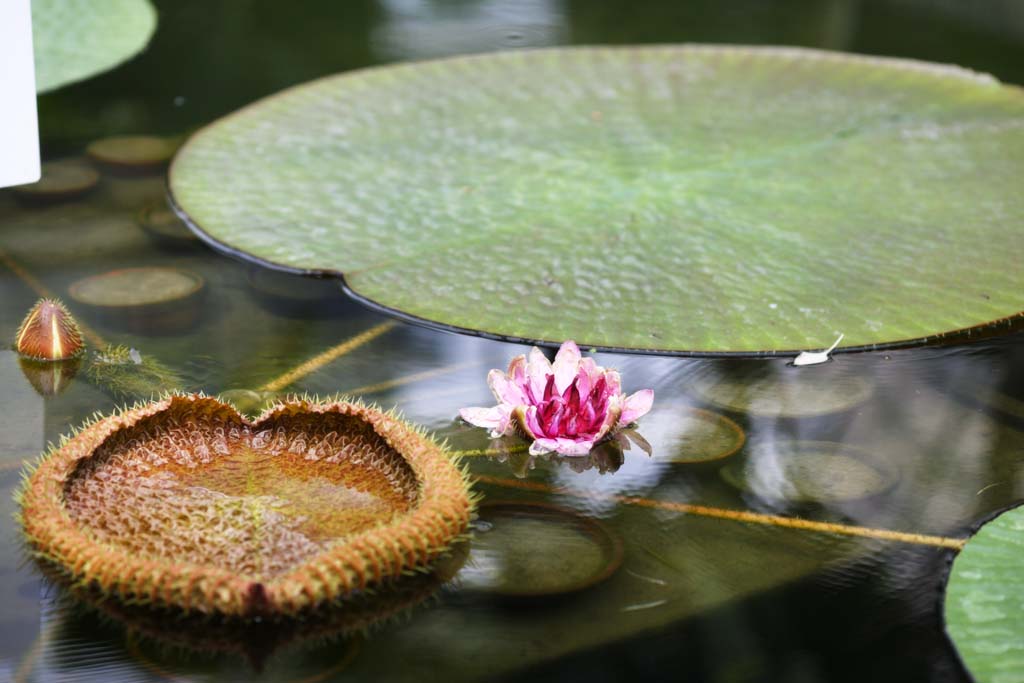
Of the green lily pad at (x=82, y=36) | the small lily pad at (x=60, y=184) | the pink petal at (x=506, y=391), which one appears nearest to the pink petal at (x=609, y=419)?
the pink petal at (x=506, y=391)

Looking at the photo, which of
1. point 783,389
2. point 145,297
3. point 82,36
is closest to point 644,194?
point 783,389

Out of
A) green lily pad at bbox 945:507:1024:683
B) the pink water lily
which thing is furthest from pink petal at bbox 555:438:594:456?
green lily pad at bbox 945:507:1024:683

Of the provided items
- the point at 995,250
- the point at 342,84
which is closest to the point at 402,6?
the point at 342,84

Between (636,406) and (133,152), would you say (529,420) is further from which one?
(133,152)

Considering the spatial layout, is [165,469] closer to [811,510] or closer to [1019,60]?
[811,510]

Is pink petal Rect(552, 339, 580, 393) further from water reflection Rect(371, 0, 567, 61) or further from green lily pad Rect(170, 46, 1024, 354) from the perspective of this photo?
water reflection Rect(371, 0, 567, 61)

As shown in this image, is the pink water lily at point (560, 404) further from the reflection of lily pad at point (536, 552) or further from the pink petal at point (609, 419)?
the reflection of lily pad at point (536, 552)
